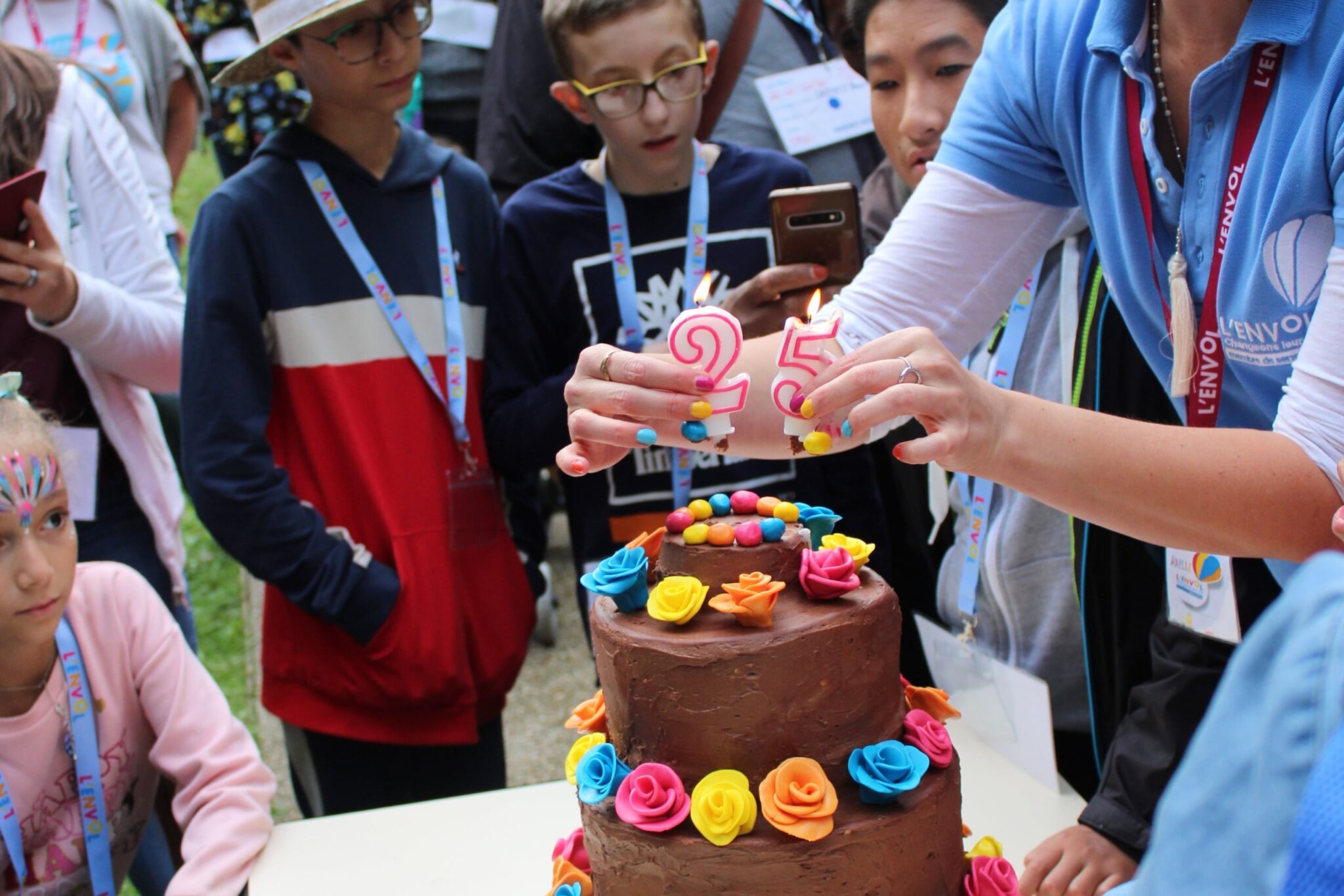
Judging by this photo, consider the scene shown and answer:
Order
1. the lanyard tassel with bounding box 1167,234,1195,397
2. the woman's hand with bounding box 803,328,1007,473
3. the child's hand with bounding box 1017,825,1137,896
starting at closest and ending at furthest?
1. the woman's hand with bounding box 803,328,1007,473
2. the lanyard tassel with bounding box 1167,234,1195,397
3. the child's hand with bounding box 1017,825,1137,896

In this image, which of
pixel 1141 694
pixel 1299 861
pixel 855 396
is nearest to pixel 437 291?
pixel 855 396

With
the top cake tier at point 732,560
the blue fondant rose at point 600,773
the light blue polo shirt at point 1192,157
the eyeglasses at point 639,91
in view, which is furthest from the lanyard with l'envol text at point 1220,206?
the eyeglasses at point 639,91

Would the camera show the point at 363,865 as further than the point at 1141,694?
Yes

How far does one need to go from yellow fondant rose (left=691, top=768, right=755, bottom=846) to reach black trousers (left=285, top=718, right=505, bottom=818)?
1419 millimetres

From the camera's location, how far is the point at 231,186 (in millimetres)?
2504

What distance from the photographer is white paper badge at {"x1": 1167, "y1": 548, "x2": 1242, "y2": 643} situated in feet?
5.85

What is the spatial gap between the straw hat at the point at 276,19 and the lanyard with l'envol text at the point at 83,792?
4.16 ft

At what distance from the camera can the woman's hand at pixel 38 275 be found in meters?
2.32

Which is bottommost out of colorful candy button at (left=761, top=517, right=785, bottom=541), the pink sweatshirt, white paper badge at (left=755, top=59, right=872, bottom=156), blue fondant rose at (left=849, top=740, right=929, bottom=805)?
the pink sweatshirt

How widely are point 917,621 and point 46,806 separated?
1.72 metres

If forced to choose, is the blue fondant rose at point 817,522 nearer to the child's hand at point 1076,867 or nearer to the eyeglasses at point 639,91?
the child's hand at point 1076,867

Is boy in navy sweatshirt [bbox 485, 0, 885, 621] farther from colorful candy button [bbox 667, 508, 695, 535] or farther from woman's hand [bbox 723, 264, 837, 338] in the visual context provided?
colorful candy button [bbox 667, 508, 695, 535]

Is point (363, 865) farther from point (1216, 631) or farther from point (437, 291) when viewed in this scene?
point (1216, 631)

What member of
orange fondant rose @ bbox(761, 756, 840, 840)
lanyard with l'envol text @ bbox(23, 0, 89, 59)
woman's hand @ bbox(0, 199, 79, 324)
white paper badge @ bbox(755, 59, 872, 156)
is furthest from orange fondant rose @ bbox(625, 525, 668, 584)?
lanyard with l'envol text @ bbox(23, 0, 89, 59)
